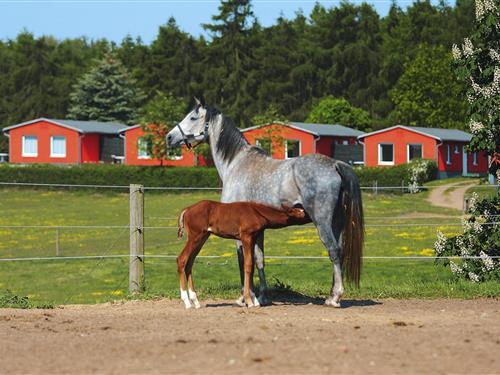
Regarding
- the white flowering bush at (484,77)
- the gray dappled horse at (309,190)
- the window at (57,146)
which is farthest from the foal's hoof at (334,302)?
the window at (57,146)

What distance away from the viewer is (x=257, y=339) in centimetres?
964

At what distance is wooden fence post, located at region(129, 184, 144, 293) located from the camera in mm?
15469

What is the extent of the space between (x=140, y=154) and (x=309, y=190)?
55044 millimetres

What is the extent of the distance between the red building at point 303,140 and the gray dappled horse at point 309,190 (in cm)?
4622

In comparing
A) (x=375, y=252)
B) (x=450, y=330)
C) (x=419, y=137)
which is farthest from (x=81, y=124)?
(x=450, y=330)

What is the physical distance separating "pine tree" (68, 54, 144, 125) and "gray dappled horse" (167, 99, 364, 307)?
3044 inches

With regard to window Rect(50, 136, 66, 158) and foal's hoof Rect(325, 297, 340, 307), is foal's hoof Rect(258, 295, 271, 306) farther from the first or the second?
window Rect(50, 136, 66, 158)

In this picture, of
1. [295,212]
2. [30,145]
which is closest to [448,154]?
[30,145]

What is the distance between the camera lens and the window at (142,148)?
6494 cm

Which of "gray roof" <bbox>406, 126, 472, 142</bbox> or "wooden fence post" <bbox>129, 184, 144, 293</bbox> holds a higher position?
"gray roof" <bbox>406, 126, 472, 142</bbox>

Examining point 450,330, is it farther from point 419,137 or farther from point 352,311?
point 419,137

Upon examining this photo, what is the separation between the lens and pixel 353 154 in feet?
229

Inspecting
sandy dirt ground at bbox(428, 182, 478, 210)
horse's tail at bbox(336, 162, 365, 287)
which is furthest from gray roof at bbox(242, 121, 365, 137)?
horse's tail at bbox(336, 162, 365, 287)

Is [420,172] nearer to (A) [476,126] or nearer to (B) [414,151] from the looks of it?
(B) [414,151]
